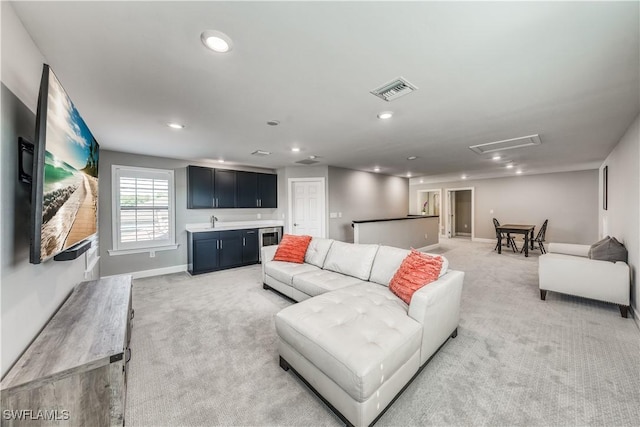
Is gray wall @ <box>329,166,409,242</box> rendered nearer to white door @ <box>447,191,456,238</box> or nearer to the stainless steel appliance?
the stainless steel appliance

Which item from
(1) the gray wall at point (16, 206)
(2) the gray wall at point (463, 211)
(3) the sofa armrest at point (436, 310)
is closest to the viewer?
(1) the gray wall at point (16, 206)

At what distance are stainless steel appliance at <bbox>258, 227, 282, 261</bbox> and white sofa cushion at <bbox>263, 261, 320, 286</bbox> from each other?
1.96 meters

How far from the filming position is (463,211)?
10453mm

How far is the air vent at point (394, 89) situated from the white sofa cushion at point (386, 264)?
159cm

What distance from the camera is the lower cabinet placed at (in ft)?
15.6

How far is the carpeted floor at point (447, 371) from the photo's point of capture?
1536 mm

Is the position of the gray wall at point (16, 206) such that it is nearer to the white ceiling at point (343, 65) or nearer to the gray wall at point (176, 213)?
the white ceiling at point (343, 65)

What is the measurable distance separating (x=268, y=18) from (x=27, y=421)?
2.21 m

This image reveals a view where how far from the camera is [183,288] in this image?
13.1 ft

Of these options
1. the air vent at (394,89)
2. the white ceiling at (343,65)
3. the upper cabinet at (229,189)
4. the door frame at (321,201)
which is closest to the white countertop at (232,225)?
the door frame at (321,201)

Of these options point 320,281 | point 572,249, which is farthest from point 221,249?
point 572,249

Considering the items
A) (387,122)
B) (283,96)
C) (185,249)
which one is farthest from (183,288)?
(387,122)

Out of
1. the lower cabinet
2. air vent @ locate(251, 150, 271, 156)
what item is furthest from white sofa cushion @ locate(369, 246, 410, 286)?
the lower cabinet

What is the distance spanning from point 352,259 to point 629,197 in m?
3.65
